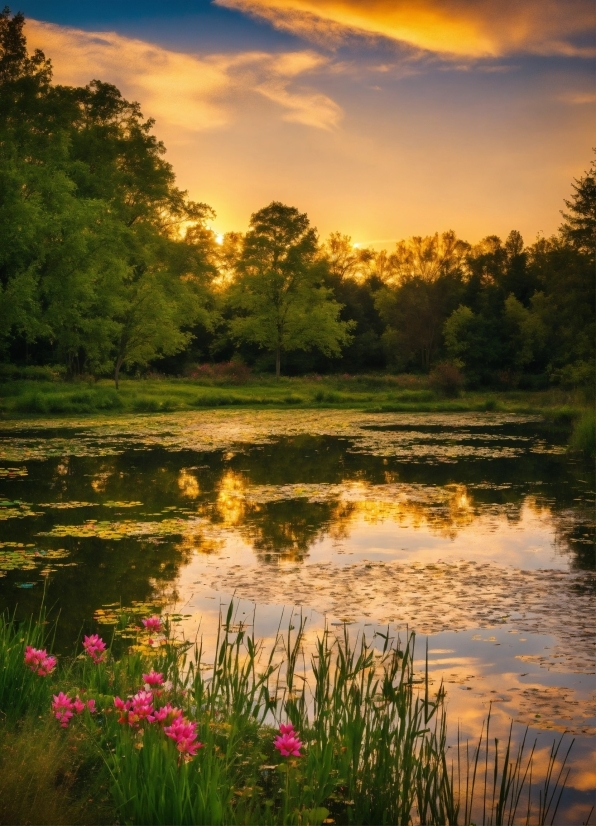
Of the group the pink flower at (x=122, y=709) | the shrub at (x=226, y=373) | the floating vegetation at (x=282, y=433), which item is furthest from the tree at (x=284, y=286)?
the pink flower at (x=122, y=709)

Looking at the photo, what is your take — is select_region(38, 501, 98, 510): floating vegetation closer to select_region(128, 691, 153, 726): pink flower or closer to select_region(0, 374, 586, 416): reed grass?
select_region(128, 691, 153, 726): pink flower

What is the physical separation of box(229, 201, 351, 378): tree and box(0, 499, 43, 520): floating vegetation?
42.6 m

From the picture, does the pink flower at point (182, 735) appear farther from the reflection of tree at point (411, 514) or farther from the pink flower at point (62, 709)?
the reflection of tree at point (411, 514)

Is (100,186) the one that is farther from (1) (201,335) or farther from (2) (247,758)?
(2) (247,758)

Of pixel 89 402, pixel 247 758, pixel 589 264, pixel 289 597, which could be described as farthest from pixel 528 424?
pixel 247 758

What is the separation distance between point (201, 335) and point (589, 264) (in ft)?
100

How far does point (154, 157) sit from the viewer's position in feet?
154

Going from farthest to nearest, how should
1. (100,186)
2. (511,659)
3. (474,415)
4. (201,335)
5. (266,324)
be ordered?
(201,335) < (266,324) < (100,186) < (474,415) < (511,659)

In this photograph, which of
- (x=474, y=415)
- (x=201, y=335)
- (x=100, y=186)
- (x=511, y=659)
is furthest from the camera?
(x=201, y=335)

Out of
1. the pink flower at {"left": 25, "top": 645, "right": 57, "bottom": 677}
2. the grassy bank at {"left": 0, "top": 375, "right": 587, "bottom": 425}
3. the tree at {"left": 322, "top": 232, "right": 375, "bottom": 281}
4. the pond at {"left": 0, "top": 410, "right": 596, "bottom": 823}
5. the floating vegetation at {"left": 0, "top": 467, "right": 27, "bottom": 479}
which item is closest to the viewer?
the pink flower at {"left": 25, "top": 645, "right": 57, "bottom": 677}

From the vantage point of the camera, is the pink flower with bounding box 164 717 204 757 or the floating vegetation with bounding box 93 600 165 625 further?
the floating vegetation with bounding box 93 600 165 625

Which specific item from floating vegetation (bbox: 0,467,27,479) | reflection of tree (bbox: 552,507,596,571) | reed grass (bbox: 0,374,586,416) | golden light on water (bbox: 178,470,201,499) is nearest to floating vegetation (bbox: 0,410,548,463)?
floating vegetation (bbox: 0,467,27,479)

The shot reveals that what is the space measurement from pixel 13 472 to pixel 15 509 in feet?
14.7

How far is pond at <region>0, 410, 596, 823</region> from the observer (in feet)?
23.7
